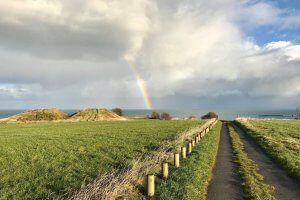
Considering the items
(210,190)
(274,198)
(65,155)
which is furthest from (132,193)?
(65,155)

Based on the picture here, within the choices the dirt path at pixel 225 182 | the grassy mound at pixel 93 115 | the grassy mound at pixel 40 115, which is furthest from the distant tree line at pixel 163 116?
the dirt path at pixel 225 182

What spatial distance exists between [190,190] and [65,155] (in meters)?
14.8

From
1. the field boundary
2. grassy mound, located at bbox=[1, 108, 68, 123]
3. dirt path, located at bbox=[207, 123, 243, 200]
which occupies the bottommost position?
dirt path, located at bbox=[207, 123, 243, 200]

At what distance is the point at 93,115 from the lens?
112438mm

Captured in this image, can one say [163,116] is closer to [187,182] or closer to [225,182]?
[225,182]

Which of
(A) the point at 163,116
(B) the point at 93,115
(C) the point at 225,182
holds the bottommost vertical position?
(C) the point at 225,182

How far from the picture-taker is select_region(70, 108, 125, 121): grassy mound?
109m

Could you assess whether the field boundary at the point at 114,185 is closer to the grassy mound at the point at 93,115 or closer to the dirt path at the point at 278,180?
the dirt path at the point at 278,180

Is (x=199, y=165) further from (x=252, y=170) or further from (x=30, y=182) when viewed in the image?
(x=30, y=182)

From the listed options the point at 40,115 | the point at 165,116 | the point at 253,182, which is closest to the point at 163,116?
the point at 165,116

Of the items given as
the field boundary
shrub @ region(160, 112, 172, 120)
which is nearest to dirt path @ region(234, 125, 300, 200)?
the field boundary

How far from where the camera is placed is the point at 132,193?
1307cm

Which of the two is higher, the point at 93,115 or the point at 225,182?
the point at 93,115

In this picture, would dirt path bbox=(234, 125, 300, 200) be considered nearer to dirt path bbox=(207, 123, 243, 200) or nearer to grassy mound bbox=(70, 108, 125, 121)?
dirt path bbox=(207, 123, 243, 200)
